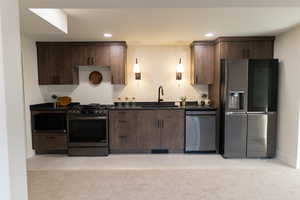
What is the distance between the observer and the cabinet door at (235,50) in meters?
4.01

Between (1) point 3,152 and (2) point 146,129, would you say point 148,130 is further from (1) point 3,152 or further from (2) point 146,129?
(1) point 3,152

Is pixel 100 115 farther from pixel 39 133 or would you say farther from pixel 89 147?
pixel 39 133

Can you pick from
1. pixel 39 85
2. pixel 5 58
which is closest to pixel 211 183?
pixel 5 58

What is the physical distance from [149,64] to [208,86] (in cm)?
151

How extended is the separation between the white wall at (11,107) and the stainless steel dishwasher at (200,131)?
11.1 feet

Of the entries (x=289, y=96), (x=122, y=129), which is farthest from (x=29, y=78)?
(x=289, y=96)

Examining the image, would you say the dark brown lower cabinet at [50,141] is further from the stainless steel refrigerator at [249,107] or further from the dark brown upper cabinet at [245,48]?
the dark brown upper cabinet at [245,48]

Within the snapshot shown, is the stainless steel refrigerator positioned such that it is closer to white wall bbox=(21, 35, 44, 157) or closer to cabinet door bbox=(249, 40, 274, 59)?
cabinet door bbox=(249, 40, 274, 59)

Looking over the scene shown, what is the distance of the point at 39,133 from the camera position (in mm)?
4113

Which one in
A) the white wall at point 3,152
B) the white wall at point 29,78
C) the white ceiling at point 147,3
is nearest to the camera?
the white wall at point 3,152

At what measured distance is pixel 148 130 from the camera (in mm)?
4168

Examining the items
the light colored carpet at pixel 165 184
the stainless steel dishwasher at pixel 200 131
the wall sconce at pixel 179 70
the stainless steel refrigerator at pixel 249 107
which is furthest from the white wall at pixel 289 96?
the wall sconce at pixel 179 70

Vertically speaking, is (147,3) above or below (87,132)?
above

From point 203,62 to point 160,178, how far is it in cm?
261
